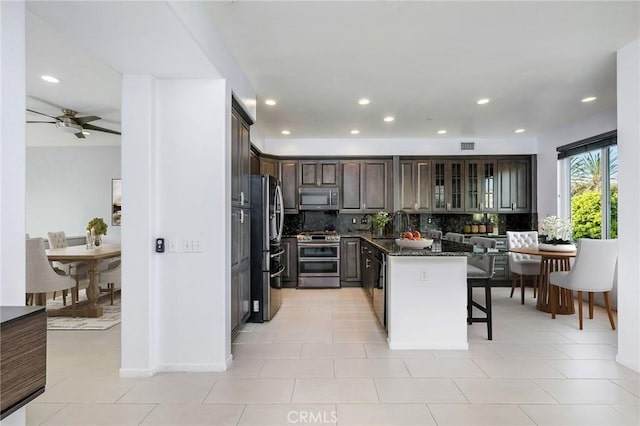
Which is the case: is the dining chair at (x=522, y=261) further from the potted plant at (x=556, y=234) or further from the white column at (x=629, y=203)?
the white column at (x=629, y=203)

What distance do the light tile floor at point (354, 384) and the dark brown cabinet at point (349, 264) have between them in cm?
231

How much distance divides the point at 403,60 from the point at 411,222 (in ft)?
12.8

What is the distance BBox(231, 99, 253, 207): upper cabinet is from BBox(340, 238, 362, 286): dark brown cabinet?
2674 millimetres

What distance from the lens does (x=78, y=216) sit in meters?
6.64

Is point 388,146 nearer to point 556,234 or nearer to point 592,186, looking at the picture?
point 556,234

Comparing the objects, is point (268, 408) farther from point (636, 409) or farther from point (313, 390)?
point (636, 409)

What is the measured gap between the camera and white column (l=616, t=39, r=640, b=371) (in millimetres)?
2746

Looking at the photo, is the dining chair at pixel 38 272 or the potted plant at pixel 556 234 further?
the potted plant at pixel 556 234

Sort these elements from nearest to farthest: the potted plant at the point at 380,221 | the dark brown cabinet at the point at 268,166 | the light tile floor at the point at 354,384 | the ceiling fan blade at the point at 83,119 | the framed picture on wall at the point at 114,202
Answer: the light tile floor at the point at 354,384 < the ceiling fan blade at the point at 83,119 < the dark brown cabinet at the point at 268,166 < the potted plant at the point at 380,221 < the framed picture on wall at the point at 114,202

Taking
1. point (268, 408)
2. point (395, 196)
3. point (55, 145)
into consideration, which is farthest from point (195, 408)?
point (55, 145)

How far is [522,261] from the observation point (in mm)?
4938

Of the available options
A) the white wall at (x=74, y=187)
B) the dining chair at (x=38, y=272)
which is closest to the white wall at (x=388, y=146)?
the white wall at (x=74, y=187)

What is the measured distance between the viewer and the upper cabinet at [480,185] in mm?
6242

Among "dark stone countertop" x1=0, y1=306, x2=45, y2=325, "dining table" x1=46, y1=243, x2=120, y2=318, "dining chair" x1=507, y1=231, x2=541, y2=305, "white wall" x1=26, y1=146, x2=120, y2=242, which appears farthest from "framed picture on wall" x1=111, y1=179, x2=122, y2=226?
"dining chair" x1=507, y1=231, x2=541, y2=305
